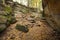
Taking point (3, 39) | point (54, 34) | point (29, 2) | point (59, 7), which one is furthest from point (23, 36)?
point (29, 2)

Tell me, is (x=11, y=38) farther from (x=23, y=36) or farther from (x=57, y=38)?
(x=57, y=38)

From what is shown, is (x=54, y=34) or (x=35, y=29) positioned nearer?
(x=54, y=34)

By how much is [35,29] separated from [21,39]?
239 cm

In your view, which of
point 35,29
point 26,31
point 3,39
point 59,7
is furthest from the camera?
point 35,29

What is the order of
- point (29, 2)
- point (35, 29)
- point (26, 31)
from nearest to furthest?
point (26, 31)
point (35, 29)
point (29, 2)

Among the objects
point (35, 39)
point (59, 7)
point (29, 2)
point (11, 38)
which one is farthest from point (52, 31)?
point (29, 2)

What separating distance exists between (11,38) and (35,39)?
1.86 meters

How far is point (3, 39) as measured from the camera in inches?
366

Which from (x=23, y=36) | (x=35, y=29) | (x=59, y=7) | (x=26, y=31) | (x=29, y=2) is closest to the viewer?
(x=59, y=7)

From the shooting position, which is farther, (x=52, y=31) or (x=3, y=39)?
(x=52, y=31)

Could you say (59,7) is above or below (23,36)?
above

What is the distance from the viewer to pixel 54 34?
1035 centimetres

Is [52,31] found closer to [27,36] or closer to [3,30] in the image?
[27,36]

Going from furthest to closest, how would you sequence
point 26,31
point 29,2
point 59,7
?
point 29,2, point 26,31, point 59,7
